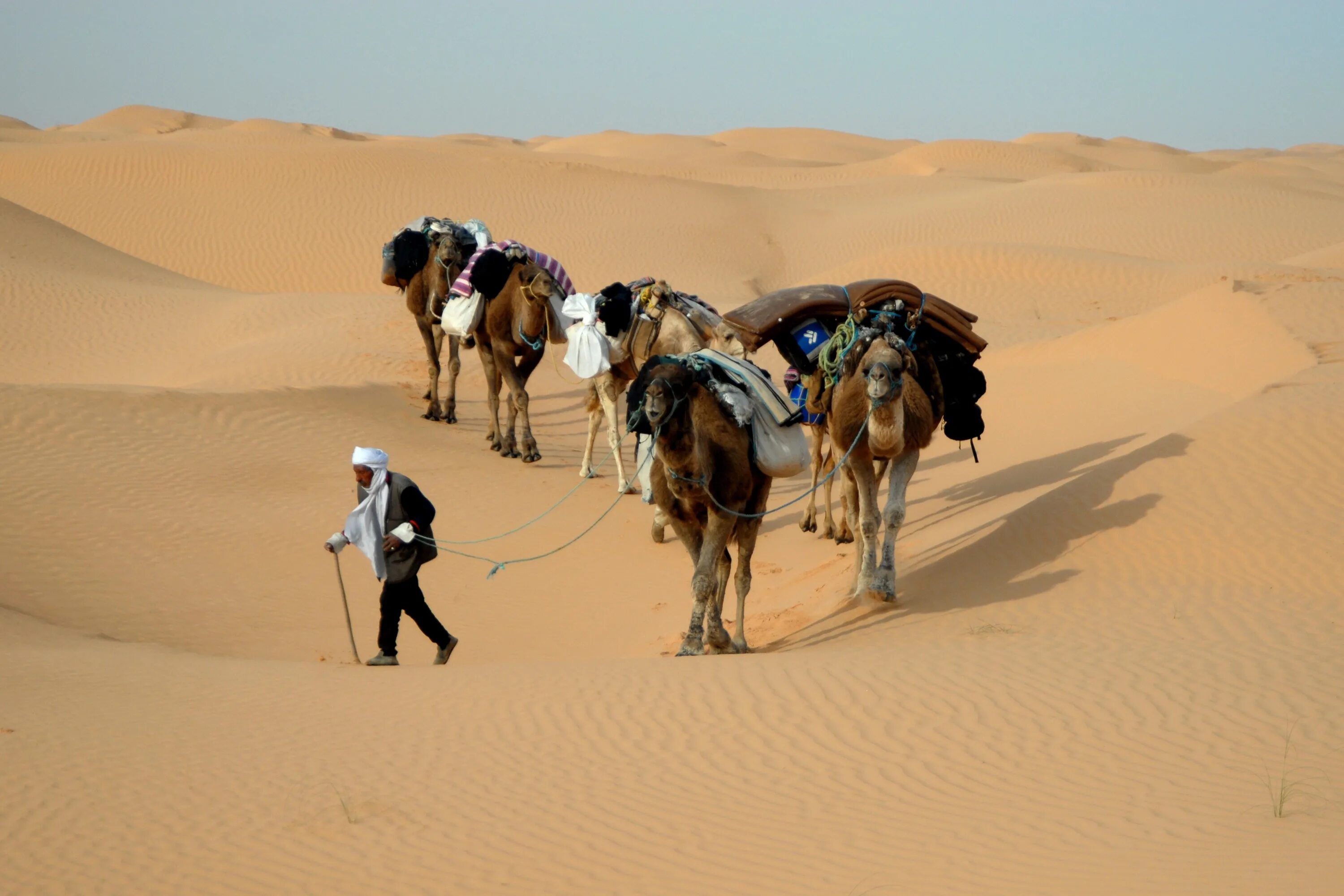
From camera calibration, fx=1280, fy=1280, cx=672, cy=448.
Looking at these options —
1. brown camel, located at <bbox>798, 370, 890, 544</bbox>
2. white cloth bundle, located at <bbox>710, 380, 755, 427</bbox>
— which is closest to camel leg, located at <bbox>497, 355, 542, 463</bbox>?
brown camel, located at <bbox>798, 370, 890, 544</bbox>

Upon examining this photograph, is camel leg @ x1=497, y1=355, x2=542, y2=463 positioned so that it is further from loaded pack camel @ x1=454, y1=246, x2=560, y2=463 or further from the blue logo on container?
the blue logo on container

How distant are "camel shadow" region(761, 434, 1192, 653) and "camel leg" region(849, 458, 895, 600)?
0.13 meters

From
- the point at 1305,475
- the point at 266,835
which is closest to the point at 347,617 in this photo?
the point at 266,835

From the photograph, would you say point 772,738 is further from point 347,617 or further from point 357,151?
point 357,151

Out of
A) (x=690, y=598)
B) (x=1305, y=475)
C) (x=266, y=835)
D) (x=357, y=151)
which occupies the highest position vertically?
(x=357, y=151)

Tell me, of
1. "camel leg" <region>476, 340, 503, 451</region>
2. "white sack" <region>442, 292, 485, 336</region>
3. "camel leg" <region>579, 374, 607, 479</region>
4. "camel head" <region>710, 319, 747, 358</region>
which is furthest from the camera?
"camel leg" <region>476, 340, 503, 451</region>

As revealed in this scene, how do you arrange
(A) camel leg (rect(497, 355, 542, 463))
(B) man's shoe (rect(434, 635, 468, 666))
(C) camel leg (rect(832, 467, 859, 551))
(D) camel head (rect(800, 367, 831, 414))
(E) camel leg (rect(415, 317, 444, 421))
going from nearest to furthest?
(B) man's shoe (rect(434, 635, 468, 666)) → (D) camel head (rect(800, 367, 831, 414)) → (C) camel leg (rect(832, 467, 859, 551)) → (A) camel leg (rect(497, 355, 542, 463)) → (E) camel leg (rect(415, 317, 444, 421))

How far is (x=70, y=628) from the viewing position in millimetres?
9984

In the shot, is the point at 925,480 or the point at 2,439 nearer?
the point at 2,439

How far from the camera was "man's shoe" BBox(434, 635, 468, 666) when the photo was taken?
9039 mm

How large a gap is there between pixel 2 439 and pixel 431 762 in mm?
9898

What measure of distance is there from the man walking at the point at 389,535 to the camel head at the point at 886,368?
319 cm

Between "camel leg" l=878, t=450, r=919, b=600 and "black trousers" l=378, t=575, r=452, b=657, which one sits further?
"camel leg" l=878, t=450, r=919, b=600

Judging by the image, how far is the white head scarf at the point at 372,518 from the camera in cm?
863
